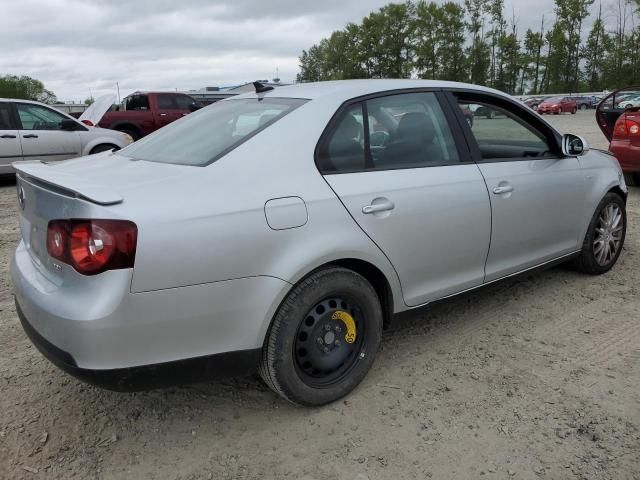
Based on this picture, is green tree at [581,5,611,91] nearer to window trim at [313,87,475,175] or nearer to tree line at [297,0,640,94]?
tree line at [297,0,640,94]

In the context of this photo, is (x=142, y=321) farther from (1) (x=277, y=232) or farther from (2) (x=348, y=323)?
(2) (x=348, y=323)

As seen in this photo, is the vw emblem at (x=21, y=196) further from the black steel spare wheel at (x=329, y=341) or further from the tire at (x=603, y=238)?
the tire at (x=603, y=238)

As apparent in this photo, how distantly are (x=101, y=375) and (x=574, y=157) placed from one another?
11.3ft

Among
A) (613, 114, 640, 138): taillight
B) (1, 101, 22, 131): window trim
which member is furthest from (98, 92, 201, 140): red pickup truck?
(613, 114, 640, 138): taillight

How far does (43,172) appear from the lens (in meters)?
2.50

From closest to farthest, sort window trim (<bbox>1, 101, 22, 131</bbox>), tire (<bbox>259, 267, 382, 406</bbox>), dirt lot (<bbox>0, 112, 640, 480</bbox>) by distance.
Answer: dirt lot (<bbox>0, 112, 640, 480</bbox>), tire (<bbox>259, 267, 382, 406</bbox>), window trim (<bbox>1, 101, 22, 131</bbox>)

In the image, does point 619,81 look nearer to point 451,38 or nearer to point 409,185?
point 451,38

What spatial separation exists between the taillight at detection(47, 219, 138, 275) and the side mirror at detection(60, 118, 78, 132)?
8587 millimetres

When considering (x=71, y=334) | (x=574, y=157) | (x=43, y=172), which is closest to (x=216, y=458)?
(x=71, y=334)

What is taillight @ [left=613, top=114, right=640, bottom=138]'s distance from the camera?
272 inches

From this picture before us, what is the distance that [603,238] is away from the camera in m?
4.33

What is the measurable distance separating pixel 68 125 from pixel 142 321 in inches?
347

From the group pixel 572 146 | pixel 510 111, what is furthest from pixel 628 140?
pixel 510 111

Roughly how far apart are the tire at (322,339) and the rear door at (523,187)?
104 centimetres
